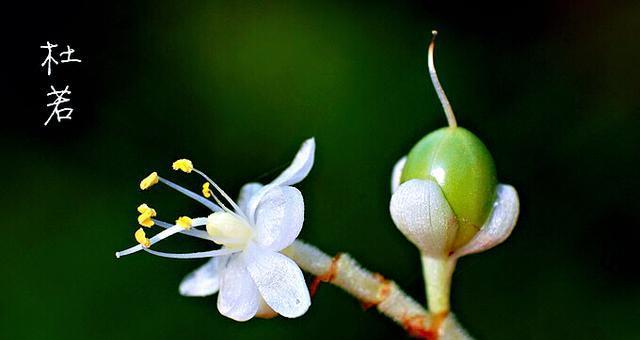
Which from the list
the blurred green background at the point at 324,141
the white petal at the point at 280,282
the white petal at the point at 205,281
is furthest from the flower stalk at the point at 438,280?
the blurred green background at the point at 324,141

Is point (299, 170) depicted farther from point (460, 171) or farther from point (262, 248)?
point (460, 171)

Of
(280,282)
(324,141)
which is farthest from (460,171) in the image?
(324,141)

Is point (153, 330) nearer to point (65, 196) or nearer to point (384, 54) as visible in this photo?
point (65, 196)

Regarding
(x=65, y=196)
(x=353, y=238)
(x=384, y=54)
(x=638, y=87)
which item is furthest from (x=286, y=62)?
(x=638, y=87)

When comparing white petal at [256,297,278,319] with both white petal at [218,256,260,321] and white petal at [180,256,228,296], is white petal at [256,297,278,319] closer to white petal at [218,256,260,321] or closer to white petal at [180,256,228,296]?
white petal at [218,256,260,321]

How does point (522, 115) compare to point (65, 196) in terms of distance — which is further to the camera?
point (522, 115)

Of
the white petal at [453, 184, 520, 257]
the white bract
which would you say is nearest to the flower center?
the white bract
